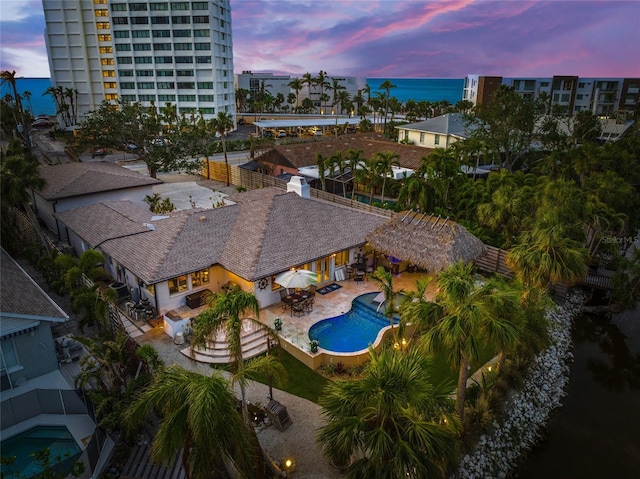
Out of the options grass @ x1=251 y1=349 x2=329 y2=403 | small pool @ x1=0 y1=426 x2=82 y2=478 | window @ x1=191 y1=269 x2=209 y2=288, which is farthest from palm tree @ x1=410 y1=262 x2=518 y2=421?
window @ x1=191 y1=269 x2=209 y2=288

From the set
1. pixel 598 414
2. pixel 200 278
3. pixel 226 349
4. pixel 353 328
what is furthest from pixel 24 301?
pixel 598 414

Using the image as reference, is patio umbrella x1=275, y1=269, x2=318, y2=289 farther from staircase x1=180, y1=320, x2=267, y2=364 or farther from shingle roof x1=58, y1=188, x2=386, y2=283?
staircase x1=180, y1=320, x2=267, y2=364

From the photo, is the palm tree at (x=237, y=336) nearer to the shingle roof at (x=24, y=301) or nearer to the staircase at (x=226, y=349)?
the staircase at (x=226, y=349)

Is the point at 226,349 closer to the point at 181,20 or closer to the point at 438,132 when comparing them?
the point at 438,132

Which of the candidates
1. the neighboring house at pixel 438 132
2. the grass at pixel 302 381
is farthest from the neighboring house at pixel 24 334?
the neighboring house at pixel 438 132

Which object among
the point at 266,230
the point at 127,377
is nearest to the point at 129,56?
the point at 266,230
